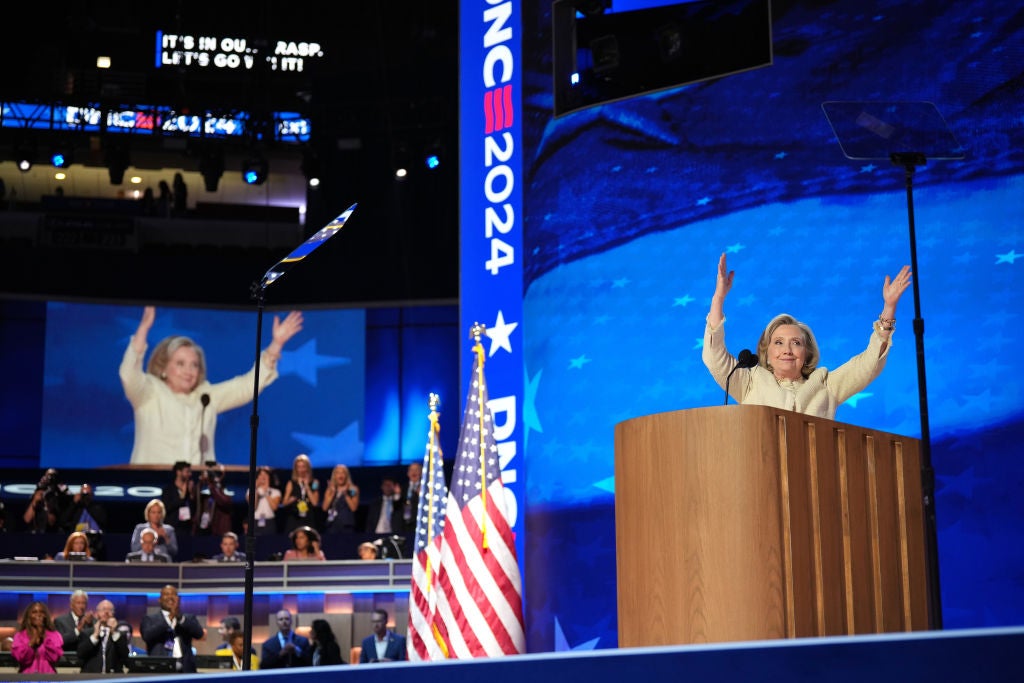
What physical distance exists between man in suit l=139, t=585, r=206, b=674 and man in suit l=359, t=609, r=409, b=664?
1354mm

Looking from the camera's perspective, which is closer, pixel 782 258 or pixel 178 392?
pixel 782 258

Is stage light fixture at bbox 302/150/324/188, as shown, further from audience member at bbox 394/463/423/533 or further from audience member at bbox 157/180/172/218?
audience member at bbox 394/463/423/533

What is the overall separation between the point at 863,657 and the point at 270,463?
16580 mm

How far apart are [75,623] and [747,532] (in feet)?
25.6

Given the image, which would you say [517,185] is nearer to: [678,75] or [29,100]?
[678,75]

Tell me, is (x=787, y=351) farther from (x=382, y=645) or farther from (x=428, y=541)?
(x=382, y=645)

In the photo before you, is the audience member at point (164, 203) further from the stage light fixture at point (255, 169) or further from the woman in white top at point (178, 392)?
the stage light fixture at point (255, 169)

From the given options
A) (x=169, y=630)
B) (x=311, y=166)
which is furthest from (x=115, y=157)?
(x=169, y=630)

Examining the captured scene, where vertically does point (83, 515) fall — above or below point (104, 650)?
above

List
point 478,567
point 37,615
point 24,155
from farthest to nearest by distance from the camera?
point 24,155
point 37,615
point 478,567

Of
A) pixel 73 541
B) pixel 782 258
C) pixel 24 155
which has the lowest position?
pixel 73 541

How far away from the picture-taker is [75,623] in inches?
407

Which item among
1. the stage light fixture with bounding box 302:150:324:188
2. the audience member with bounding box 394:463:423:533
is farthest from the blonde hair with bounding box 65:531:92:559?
the stage light fixture with bounding box 302:150:324:188

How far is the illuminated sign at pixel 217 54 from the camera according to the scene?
19.2 m
